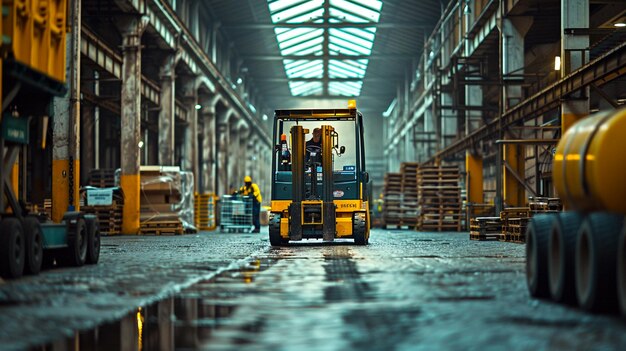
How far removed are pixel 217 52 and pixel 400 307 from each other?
130ft

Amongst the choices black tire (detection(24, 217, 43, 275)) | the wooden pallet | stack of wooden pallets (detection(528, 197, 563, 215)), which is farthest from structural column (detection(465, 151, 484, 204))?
black tire (detection(24, 217, 43, 275))

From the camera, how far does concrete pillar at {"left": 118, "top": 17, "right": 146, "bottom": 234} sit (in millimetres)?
27328

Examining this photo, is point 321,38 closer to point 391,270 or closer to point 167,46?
point 167,46

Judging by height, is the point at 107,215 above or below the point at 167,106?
below

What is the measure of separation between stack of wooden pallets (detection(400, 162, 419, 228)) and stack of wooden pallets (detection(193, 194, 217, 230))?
752 cm

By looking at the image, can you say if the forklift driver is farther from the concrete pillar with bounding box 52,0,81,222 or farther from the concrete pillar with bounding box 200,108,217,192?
the concrete pillar with bounding box 200,108,217,192

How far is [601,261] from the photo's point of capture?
6.11 metres

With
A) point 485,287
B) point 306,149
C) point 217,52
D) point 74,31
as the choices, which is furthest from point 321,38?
point 485,287

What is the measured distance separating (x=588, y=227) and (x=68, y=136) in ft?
58.7

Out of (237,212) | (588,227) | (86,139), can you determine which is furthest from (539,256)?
(86,139)

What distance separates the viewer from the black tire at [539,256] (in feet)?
24.3

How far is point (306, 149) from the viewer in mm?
18406

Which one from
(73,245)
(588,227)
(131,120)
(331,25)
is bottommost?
(73,245)

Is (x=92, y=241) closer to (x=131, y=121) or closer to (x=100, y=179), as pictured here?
(x=131, y=121)
